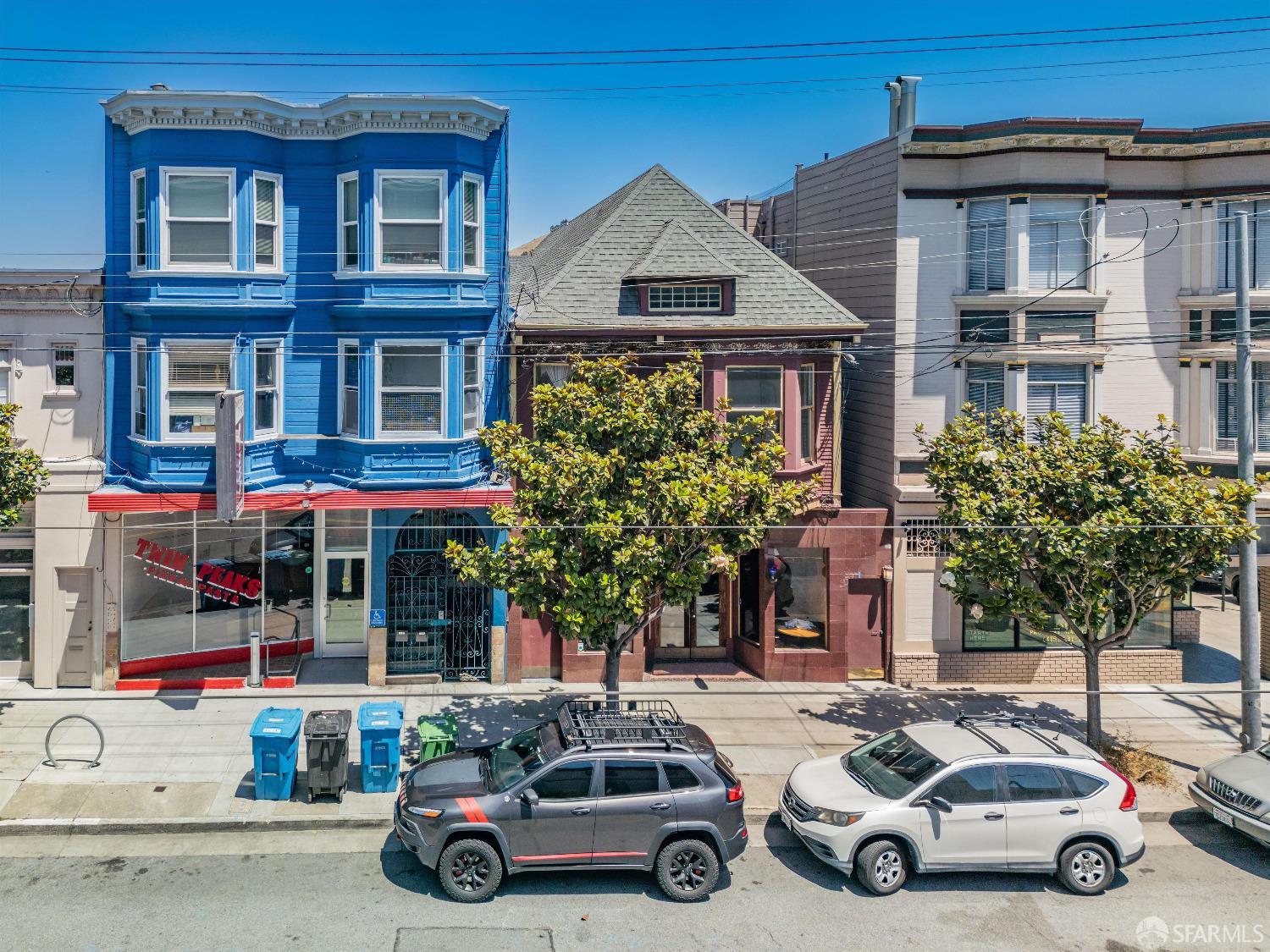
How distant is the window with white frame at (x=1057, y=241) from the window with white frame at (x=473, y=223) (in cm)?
1017

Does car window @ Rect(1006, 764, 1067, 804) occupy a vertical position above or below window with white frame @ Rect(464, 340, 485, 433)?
below

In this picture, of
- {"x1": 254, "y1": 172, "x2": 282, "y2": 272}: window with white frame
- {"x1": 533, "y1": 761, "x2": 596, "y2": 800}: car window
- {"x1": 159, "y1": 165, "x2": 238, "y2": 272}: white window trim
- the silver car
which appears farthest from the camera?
{"x1": 254, "y1": 172, "x2": 282, "y2": 272}: window with white frame

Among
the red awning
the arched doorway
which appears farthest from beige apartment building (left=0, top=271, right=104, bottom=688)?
the arched doorway

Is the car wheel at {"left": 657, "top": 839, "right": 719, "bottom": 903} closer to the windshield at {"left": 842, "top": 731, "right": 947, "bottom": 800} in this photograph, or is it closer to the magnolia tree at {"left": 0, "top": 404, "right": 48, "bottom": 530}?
the windshield at {"left": 842, "top": 731, "right": 947, "bottom": 800}

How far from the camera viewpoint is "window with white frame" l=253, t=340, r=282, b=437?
1816 centimetres

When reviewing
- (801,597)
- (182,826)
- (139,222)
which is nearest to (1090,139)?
(801,597)

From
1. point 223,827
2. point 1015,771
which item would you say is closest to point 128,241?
point 223,827

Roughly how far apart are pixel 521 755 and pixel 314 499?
293 inches

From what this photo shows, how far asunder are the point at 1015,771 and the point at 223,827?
9724 millimetres

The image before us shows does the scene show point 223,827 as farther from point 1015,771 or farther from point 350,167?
point 350,167

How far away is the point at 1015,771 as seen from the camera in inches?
474

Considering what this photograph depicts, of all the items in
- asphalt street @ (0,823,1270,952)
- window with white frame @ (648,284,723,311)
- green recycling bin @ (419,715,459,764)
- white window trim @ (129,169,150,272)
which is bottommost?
asphalt street @ (0,823,1270,952)

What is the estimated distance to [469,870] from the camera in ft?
37.0

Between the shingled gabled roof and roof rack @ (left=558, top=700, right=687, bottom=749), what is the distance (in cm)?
798
